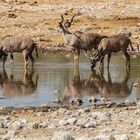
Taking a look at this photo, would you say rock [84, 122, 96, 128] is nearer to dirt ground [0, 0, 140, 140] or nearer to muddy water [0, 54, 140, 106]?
muddy water [0, 54, 140, 106]

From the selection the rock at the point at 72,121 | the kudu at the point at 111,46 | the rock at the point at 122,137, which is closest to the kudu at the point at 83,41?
the kudu at the point at 111,46

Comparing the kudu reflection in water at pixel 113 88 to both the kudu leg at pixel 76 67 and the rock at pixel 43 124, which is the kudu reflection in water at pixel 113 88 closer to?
the kudu leg at pixel 76 67

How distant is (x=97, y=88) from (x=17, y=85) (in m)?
2.29

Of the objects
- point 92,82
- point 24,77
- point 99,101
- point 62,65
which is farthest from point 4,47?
point 99,101

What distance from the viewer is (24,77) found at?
22.4 metres

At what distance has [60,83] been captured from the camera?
20703 millimetres

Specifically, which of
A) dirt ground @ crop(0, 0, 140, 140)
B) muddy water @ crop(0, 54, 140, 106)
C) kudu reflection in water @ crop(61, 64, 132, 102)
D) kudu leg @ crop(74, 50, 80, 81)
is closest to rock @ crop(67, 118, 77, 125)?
muddy water @ crop(0, 54, 140, 106)

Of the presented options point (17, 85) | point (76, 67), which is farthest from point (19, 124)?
point (76, 67)

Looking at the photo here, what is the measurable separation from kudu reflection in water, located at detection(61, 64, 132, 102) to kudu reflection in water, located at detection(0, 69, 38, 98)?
1022 mm

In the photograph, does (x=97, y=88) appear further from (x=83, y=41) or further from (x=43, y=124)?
(x=83, y=41)

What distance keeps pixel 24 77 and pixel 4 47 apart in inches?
189

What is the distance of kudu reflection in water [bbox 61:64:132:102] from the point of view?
737 inches

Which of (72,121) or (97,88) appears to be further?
(97,88)

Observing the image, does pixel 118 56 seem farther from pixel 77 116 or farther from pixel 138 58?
pixel 77 116
